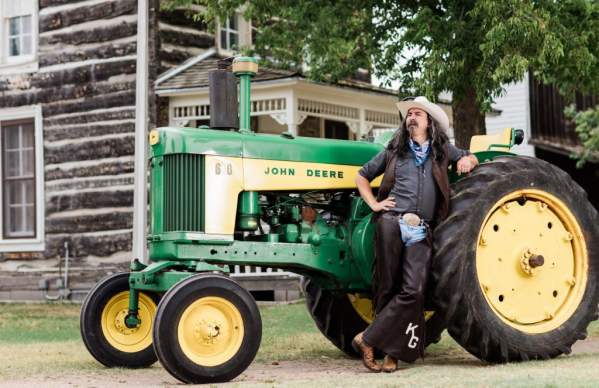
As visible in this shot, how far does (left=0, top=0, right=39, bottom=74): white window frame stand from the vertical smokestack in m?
12.8

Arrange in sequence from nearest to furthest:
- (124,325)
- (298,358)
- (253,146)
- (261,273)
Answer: (253,146)
(124,325)
(298,358)
(261,273)

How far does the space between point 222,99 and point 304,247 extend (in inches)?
45.4

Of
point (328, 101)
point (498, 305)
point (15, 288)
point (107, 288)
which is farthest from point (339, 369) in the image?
point (15, 288)

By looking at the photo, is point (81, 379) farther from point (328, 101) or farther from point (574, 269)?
point (328, 101)

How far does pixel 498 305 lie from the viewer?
26.2 feet

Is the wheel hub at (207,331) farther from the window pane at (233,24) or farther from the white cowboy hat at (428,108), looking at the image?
the window pane at (233,24)

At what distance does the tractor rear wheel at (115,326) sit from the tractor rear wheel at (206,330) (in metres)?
1.23

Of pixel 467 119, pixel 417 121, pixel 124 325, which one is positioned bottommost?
pixel 124 325

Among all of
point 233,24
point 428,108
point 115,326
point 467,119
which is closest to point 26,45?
point 233,24

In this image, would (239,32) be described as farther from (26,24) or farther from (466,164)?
(466,164)

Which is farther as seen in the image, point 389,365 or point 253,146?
point 253,146

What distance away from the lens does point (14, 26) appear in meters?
20.8

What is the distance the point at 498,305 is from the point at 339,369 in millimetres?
1176

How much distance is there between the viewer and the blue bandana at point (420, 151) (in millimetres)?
7953
